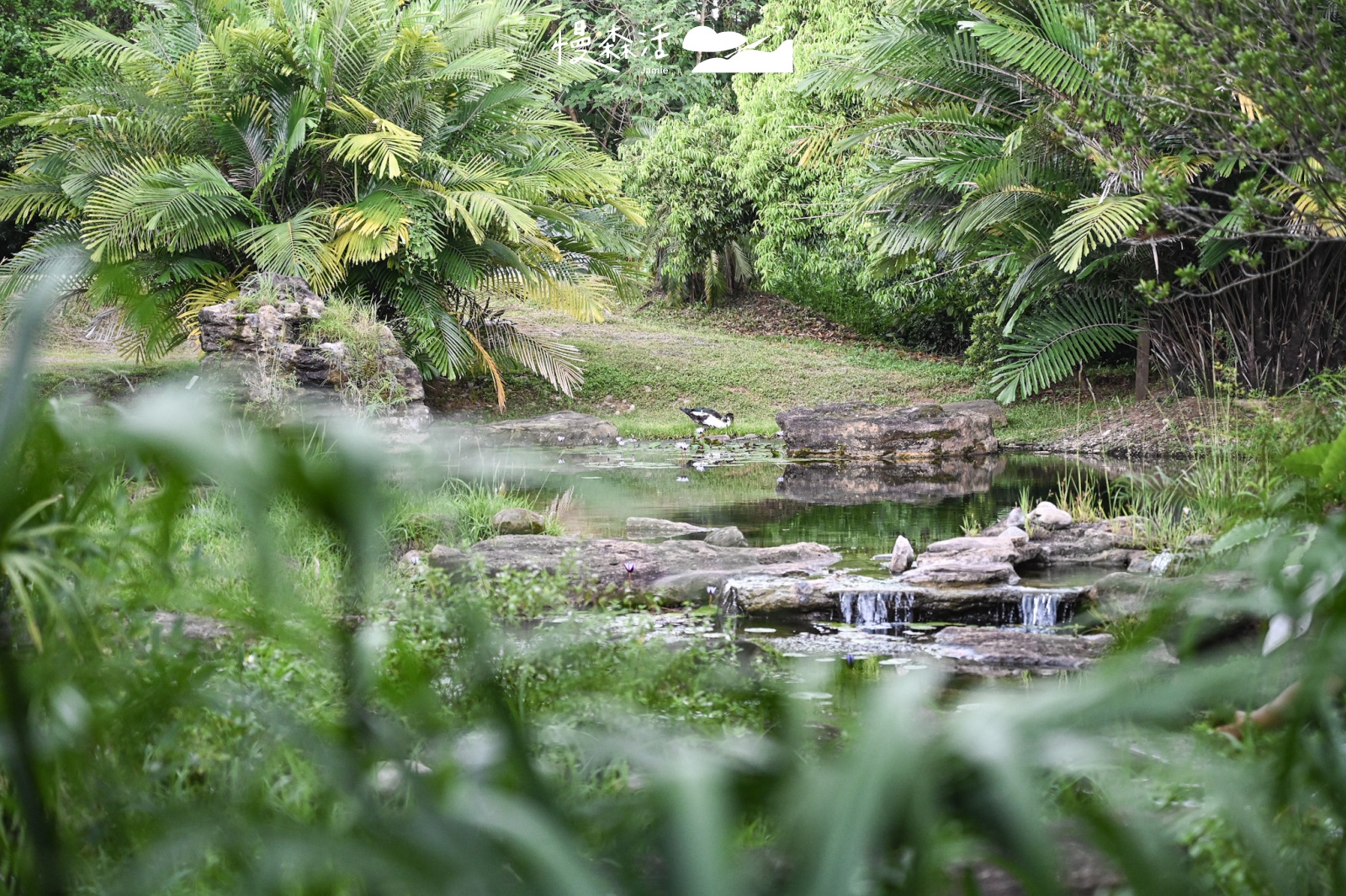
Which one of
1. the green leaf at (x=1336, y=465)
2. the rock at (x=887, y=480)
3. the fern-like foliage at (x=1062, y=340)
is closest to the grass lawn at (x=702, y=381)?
the fern-like foliage at (x=1062, y=340)

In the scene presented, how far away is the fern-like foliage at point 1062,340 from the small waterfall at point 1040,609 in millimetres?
8783

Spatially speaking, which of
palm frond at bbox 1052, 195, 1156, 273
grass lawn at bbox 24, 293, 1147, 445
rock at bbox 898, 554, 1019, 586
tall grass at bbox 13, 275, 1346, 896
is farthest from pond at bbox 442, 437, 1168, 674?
tall grass at bbox 13, 275, 1346, 896

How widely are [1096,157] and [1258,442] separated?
2.88 m

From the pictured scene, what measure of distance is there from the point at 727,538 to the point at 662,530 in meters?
0.71

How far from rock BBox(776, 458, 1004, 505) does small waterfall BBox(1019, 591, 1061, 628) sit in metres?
3.96

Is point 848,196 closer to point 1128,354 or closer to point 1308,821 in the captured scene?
point 1128,354

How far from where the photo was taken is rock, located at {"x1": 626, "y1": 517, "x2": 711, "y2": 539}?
7969mm

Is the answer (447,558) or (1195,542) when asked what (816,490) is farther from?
(447,558)

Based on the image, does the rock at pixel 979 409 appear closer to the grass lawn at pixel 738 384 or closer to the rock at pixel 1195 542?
the grass lawn at pixel 738 384

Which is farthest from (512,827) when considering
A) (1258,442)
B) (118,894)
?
(1258,442)

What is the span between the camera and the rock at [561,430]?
13.7 metres

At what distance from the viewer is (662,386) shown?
1731 centimetres

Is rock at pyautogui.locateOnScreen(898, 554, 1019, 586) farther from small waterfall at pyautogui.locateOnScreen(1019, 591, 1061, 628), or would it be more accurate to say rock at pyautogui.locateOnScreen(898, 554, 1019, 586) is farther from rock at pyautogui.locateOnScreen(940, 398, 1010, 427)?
rock at pyautogui.locateOnScreen(940, 398, 1010, 427)

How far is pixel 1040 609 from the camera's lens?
6.00 metres
